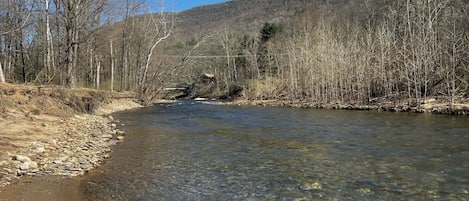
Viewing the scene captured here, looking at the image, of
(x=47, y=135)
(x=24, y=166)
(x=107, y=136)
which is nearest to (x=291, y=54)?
(x=107, y=136)

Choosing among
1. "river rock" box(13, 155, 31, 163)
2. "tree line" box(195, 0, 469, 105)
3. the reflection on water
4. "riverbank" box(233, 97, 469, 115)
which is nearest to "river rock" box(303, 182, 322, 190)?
the reflection on water

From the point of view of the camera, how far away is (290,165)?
34.5 feet

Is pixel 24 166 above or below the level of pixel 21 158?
below

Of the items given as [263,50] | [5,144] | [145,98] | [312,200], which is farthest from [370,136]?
[263,50]

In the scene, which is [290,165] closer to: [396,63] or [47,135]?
[47,135]

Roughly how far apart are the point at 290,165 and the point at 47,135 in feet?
25.2

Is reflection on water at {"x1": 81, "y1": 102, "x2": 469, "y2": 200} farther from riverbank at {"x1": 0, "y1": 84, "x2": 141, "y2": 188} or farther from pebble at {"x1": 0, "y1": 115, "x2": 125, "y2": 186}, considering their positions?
riverbank at {"x1": 0, "y1": 84, "x2": 141, "y2": 188}

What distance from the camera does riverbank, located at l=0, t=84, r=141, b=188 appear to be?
940 centimetres

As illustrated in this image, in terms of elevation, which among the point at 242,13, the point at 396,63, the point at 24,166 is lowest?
the point at 24,166

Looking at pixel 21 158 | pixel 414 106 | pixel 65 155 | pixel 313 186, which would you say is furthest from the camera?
pixel 414 106

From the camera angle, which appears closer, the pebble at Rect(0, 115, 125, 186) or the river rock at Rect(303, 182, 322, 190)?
the river rock at Rect(303, 182, 322, 190)

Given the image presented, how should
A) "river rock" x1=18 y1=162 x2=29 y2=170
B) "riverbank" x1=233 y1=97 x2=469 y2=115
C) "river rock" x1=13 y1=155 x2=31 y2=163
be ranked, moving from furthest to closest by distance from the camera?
"riverbank" x1=233 y1=97 x2=469 y2=115 → "river rock" x1=13 y1=155 x2=31 y2=163 → "river rock" x1=18 y1=162 x2=29 y2=170

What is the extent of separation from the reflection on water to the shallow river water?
0.06ft

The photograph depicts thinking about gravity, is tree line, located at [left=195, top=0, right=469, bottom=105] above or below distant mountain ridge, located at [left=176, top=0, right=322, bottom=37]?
below
